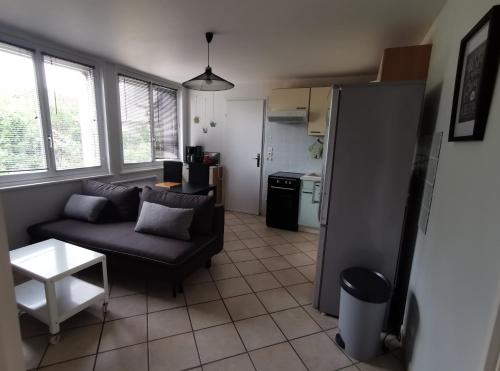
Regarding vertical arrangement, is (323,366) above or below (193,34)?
below

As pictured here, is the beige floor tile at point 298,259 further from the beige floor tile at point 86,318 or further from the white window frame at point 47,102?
the white window frame at point 47,102

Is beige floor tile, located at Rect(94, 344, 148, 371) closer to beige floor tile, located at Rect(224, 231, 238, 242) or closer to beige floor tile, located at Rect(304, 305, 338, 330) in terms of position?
beige floor tile, located at Rect(304, 305, 338, 330)

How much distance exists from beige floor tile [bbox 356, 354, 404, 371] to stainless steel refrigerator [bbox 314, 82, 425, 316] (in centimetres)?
54

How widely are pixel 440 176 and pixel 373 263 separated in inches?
32.8

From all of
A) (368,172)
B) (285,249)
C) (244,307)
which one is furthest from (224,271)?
(368,172)

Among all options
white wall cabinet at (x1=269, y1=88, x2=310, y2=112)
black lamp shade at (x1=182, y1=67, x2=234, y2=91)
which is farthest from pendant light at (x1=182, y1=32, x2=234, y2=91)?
white wall cabinet at (x1=269, y1=88, x2=310, y2=112)

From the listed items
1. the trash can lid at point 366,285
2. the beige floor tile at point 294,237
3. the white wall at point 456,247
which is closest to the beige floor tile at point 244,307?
the trash can lid at point 366,285

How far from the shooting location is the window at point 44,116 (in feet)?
8.45

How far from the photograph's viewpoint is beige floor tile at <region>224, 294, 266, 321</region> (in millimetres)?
2070

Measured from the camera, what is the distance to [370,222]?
6.16 ft

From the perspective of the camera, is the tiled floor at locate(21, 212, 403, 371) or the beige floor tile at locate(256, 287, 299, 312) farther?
the beige floor tile at locate(256, 287, 299, 312)

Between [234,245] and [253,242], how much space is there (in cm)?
29

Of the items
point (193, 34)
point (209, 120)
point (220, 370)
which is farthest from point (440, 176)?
point (209, 120)

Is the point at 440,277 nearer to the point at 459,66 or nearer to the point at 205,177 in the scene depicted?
the point at 459,66
